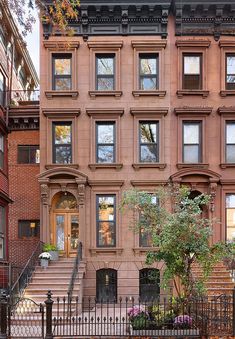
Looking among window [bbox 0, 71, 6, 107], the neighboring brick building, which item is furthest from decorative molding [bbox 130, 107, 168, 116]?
window [bbox 0, 71, 6, 107]

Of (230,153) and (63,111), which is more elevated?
(63,111)

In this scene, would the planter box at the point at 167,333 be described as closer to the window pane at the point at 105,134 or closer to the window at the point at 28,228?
the window pane at the point at 105,134

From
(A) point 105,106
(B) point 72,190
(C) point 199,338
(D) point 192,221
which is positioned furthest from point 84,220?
(C) point 199,338

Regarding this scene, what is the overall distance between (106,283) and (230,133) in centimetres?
852

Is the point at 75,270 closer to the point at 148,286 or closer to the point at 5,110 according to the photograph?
the point at 148,286

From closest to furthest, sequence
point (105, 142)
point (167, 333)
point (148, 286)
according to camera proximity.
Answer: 1. point (167, 333)
2. point (148, 286)
3. point (105, 142)

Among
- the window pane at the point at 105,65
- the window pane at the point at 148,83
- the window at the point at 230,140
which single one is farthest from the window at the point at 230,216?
the window pane at the point at 105,65

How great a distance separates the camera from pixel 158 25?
21859 mm

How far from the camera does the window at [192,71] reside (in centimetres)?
2192

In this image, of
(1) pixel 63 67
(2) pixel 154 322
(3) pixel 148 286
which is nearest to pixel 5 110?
(1) pixel 63 67

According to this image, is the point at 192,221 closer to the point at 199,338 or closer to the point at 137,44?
the point at 199,338

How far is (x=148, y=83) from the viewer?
71.9ft

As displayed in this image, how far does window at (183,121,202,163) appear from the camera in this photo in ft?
71.1

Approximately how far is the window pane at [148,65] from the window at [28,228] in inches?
336
